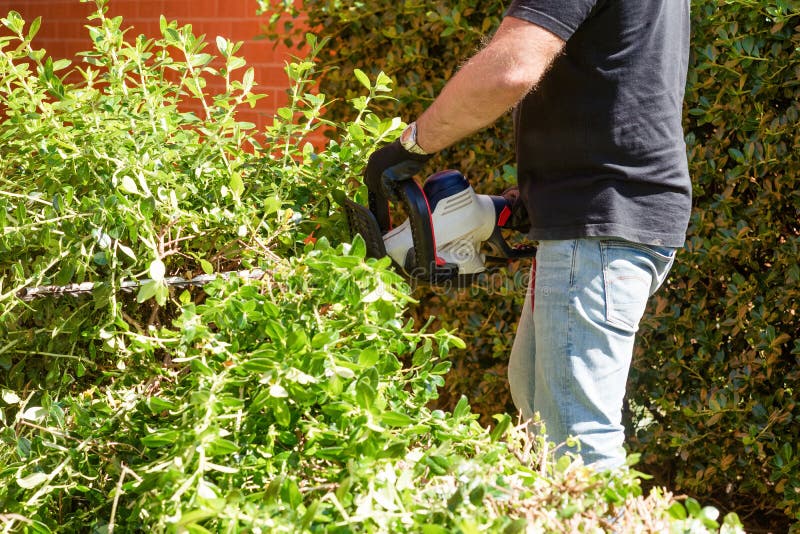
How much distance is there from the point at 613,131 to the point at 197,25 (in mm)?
4158

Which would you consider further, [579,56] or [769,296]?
[769,296]

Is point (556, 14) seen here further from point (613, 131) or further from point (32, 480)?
point (32, 480)

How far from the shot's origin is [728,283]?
9.98ft

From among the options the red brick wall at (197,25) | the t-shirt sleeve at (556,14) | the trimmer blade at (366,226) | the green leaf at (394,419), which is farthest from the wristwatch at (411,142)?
the red brick wall at (197,25)

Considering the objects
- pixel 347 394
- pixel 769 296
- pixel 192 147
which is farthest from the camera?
pixel 769 296

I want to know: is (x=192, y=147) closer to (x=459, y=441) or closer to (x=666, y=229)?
(x=459, y=441)

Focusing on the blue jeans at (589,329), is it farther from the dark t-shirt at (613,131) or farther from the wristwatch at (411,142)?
the wristwatch at (411,142)

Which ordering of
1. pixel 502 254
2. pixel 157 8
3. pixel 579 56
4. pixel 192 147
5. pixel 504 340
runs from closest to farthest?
pixel 192 147 < pixel 579 56 < pixel 502 254 < pixel 504 340 < pixel 157 8

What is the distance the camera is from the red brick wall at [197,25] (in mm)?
5332

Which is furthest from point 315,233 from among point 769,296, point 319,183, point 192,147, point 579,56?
point 769,296

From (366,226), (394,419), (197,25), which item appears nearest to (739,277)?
(366,226)

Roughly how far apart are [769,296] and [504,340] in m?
1.03

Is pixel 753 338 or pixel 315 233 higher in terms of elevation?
pixel 315 233

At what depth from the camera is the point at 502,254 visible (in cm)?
240
